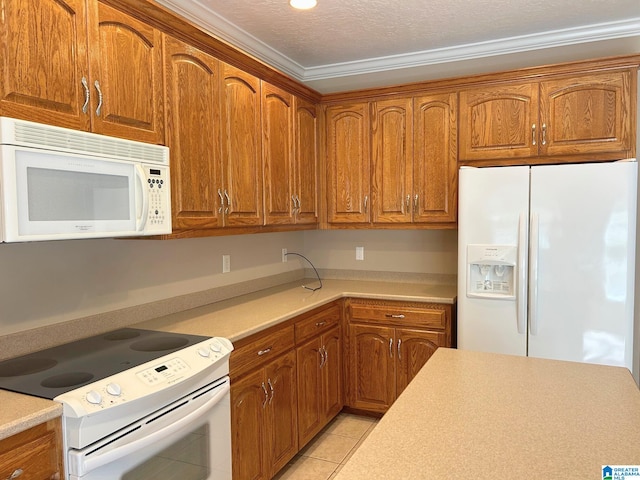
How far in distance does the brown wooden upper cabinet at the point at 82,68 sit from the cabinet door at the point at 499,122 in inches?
78.5

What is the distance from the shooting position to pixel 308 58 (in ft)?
11.8

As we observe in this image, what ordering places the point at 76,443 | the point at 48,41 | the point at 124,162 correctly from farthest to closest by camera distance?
the point at 124,162, the point at 48,41, the point at 76,443

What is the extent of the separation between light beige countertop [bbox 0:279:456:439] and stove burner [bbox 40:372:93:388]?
0.32 ft

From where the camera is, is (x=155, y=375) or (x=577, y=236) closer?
(x=155, y=375)

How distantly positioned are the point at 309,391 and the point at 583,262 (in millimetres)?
1722

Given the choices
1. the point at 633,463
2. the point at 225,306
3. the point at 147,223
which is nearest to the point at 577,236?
the point at 633,463

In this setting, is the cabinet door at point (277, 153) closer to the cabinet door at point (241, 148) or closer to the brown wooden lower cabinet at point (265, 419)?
the cabinet door at point (241, 148)

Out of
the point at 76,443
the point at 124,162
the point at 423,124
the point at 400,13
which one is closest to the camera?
the point at 76,443

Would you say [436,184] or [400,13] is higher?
[400,13]

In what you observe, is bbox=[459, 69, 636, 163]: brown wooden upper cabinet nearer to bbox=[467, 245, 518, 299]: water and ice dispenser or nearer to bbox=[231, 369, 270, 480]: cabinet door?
bbox=[467, 245, 518, 299]: water and ice dispenser

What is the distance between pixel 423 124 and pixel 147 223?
2115 millimetres

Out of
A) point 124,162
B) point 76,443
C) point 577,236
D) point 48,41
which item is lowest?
point 76,443

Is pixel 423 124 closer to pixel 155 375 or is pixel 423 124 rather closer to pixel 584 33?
pixel 584 33

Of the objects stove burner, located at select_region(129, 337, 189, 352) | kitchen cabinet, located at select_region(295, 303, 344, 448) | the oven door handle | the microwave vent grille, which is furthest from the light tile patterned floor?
the microwave vent grille
